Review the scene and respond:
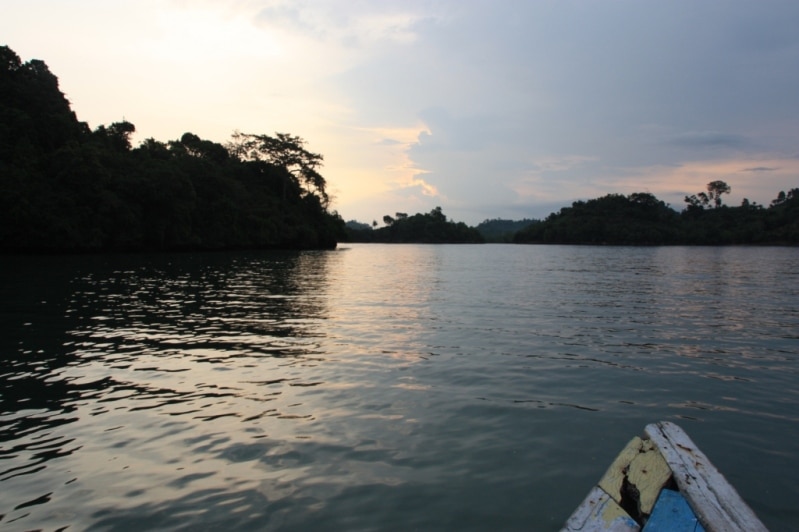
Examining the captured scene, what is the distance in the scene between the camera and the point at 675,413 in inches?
352

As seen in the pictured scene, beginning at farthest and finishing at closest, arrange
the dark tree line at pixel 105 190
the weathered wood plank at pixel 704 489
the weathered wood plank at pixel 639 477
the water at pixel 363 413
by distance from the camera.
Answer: the dark tree line at pixel 105 190, the water at pixel 363 413, the weathered wood plank at pixel 639 477, the weathered wood plank at pixel 704 489

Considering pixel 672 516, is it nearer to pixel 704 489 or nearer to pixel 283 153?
pixel 704 489

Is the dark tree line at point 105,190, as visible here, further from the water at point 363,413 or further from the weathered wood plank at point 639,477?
the weathered wood plank at point 639,477

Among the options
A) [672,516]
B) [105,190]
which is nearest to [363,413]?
[672,516]

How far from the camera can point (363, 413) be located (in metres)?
8.77

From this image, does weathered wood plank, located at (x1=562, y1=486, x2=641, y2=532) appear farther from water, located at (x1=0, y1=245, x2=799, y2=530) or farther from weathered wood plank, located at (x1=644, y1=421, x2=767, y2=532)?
water, located at (x1=0, y1=245, x2=799, y2=530)

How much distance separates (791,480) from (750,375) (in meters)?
6.16

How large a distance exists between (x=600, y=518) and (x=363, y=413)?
18.2 feet

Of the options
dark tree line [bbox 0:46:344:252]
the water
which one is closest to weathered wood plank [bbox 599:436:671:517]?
the water

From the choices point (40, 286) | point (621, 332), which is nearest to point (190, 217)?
point (40, 286)

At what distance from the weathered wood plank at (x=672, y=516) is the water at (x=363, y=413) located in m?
1.87

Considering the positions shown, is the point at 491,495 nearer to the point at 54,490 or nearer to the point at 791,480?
the point at 791,480

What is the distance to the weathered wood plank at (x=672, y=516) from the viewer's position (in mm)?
3609

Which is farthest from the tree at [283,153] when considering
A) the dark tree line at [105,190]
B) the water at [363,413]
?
the water at [363,413]
